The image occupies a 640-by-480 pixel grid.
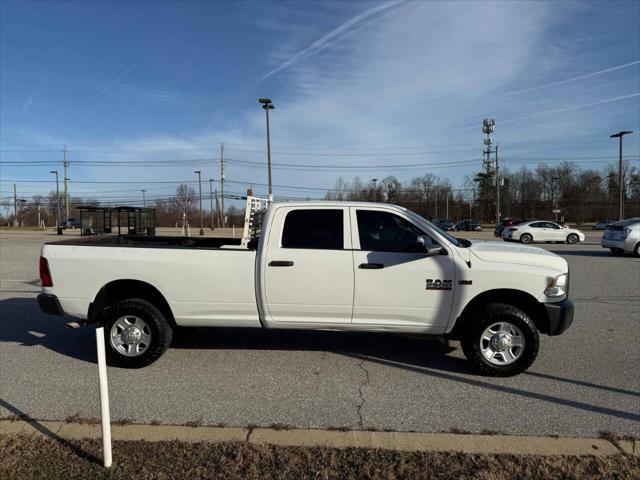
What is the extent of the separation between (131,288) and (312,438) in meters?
2.94

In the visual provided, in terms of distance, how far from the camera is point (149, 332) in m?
5.07

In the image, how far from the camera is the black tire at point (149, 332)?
5023 mm

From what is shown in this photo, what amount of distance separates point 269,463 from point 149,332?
2.56 metres

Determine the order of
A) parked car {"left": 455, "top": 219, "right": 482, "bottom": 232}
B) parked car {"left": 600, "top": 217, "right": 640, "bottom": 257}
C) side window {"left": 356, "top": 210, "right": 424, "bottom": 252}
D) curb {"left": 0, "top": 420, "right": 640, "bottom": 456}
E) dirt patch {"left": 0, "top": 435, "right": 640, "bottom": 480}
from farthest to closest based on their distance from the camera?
parked car {"left": 455, "top": 219, "right": 482, "bottom": 232}, parked car {"left": 600, "top": 217, "right": 640, "bottom": 257}, side window {"left": 356, "top": 210, "right": 424, "bottom": 252}, curb {"left": 0, "top": 420, "right": 640, "bottom": 456}, dirt patch {"left": 0, "top": 435, "right": 640, "bottom": 480}

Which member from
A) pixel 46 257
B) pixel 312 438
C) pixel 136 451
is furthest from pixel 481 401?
pixel 46 257

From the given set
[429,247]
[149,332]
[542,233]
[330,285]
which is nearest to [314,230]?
[330,285]

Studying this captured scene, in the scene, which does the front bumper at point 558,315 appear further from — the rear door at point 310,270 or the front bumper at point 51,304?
the front bumper at point 51,304

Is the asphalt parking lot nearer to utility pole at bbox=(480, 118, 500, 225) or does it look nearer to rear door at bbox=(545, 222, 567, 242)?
rear door at bbox=(545, 222, 567, 242)

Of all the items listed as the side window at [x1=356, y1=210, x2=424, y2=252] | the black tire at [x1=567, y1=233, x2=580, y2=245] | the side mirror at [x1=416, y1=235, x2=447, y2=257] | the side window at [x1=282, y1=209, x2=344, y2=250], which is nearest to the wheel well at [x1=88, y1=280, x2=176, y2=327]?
the side window at [x1=282, y1=209, x2=344, y2=250]

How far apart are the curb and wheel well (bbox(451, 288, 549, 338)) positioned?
155 centimetres

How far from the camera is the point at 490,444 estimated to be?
3.36m

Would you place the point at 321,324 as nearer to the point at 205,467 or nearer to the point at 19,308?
the point at 205,467

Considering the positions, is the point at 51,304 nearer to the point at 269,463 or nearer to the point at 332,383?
the point at 332,383

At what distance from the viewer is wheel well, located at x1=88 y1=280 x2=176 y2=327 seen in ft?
16.9
